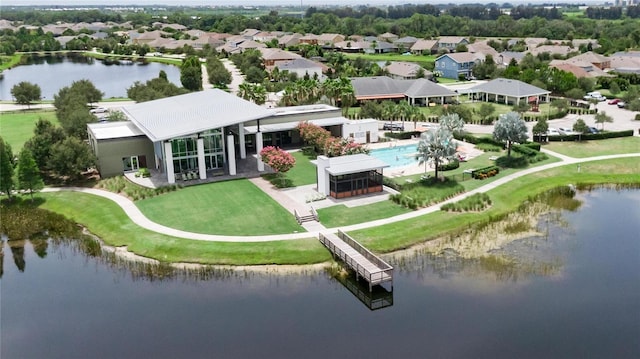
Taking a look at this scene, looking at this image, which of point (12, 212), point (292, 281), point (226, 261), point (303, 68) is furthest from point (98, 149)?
point (303, 68)

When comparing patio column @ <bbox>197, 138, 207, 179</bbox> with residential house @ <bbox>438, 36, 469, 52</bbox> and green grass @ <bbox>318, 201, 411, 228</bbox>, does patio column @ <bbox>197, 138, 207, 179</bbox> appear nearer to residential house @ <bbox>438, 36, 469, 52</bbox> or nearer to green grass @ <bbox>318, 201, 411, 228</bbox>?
green grass @ <bbox>318, 201, 411, 228</bbox>

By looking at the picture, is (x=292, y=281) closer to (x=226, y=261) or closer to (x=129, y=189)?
(x=226, y=261)

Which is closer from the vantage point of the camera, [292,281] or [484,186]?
[292,281]

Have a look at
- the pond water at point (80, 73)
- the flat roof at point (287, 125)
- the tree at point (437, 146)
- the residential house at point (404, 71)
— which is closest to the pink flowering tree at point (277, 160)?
the flat roof at point (287, 125)

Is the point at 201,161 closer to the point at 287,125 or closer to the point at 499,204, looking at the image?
the point at 287,125

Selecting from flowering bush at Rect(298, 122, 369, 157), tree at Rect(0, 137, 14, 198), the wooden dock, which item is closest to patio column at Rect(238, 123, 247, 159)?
flowering bush at Rect(298, 122, 369, 157)

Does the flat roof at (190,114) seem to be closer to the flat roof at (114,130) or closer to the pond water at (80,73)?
the flat roof at (114,130)
